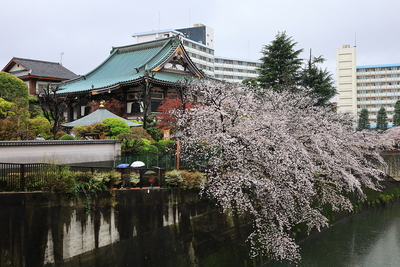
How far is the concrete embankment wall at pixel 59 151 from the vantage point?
14742 millimetres

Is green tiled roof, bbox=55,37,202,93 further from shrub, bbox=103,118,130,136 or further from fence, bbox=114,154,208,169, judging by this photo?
fence, bbox=114,154,208,169

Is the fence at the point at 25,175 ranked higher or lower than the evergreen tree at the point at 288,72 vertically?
lower

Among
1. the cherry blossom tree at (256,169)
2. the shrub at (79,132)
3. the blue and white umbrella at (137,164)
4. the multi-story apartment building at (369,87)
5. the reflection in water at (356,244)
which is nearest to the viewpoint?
the cherry blossom tree at (256,169)

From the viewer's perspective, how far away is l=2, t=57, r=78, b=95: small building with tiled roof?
4759 cm

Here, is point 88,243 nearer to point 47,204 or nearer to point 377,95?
point 47,204

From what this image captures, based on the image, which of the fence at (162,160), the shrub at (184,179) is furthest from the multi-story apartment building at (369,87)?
the shrub at (184,179)

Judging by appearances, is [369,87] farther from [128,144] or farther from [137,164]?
[137,164]

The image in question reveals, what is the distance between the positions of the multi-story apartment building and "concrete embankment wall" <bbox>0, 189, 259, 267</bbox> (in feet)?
228

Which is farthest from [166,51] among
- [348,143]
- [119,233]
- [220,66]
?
[220,66]

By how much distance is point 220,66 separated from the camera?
8519 cm

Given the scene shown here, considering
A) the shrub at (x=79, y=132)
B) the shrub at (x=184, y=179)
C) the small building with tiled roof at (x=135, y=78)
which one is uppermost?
the small building with tiled roof at (x=135, y=78)

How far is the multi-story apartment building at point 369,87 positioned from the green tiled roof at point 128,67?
51.8m

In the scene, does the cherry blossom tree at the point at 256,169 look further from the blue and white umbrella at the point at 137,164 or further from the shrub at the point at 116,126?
the shrub at the point at 116,126

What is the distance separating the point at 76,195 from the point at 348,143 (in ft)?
72.7
